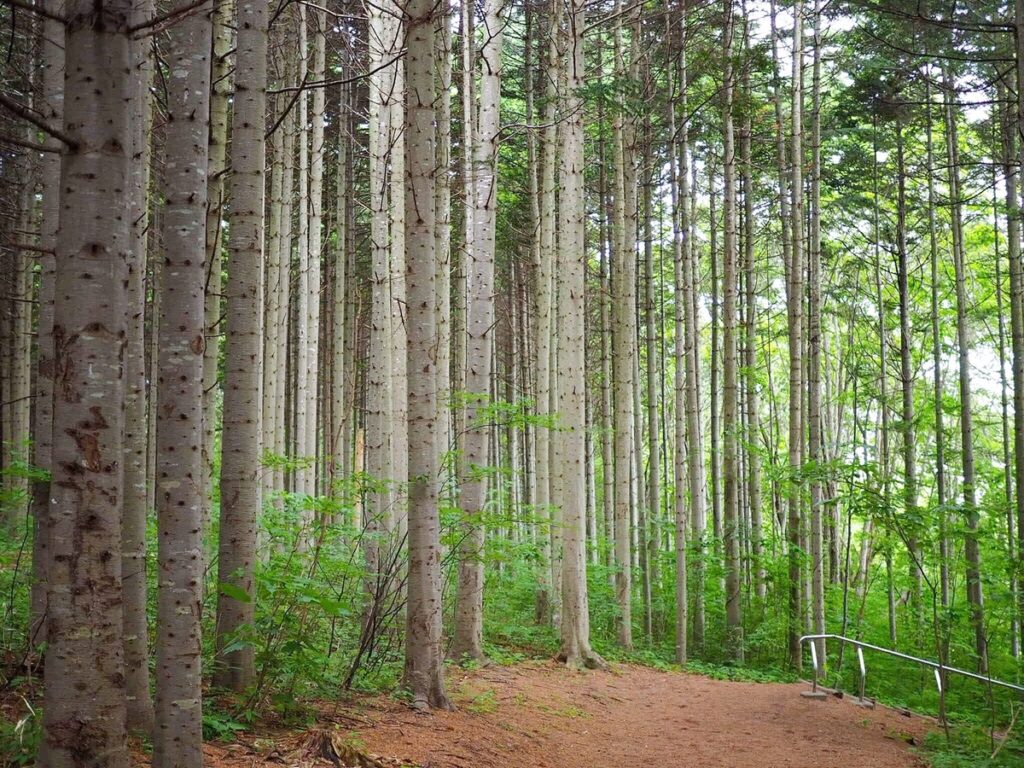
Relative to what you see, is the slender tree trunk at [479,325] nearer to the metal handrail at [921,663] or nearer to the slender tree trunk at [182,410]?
the metal handrail at [921,663]

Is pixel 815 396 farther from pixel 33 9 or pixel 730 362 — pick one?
pixel 33 9

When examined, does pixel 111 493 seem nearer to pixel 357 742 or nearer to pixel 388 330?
pixel 357 742

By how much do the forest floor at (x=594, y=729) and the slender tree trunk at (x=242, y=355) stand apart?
0.89 metres

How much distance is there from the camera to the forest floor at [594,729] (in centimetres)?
512

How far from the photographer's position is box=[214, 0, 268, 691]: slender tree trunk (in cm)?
545

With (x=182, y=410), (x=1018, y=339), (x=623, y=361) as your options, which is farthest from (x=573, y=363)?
(x=182, y=410)

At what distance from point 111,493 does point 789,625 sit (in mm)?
14099

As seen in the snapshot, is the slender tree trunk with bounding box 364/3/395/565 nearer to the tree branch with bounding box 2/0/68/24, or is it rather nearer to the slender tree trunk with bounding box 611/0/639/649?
the slender tree trunk with bounding box 611/0/639/649

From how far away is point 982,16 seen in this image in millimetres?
11328

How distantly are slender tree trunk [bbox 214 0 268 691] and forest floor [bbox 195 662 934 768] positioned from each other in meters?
0.89

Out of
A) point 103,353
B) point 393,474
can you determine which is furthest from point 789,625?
point 103,353

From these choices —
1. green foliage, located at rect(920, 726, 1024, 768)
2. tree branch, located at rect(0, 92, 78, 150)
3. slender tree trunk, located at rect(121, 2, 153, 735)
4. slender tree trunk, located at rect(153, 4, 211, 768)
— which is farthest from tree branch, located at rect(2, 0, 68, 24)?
green foliage, located at rect(920, 726, 1024, 768)

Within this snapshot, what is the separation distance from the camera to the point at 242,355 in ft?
17.9

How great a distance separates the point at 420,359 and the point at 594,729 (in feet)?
13.8
